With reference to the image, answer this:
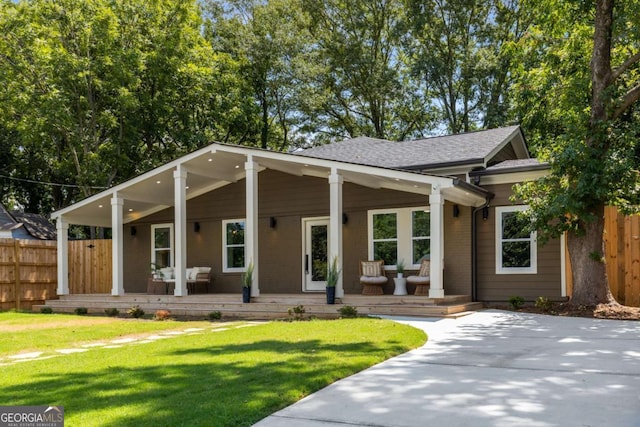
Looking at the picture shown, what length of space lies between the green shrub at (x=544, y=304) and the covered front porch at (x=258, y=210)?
76.5 inches

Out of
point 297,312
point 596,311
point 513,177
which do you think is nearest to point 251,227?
point 297,312

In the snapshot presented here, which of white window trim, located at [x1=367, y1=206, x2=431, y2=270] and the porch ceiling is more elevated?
the porch ceiling

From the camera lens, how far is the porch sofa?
15.1 m

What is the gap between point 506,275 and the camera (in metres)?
12.4

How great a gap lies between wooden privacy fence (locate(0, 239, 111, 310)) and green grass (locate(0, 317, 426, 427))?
29.5 ft

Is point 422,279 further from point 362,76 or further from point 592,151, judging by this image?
point 362,76

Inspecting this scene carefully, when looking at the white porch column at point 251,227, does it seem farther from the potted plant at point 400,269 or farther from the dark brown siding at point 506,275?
the dark brown siding at point 506,275

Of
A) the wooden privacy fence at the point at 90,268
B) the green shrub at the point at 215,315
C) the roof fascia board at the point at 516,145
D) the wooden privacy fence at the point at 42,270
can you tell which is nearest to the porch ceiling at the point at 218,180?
the wooden privacy fence at the point at 90,268

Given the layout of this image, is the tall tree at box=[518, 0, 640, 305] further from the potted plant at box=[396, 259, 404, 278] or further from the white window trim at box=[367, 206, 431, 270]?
the potted plant at box=[396, 259, 404, 278]

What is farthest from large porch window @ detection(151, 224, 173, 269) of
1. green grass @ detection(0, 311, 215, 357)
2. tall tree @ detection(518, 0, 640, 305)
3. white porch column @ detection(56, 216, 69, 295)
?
tall tree @ detection(518, 0, 640, 305)

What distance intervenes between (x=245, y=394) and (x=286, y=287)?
10331mm

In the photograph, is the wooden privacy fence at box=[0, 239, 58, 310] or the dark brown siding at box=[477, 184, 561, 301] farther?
the wooden privacy fence at box=[0, 239, 58, 310]

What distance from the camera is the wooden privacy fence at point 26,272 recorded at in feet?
49.2

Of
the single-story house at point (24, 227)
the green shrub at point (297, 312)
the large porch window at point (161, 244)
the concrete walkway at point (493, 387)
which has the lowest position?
the green shrub at point (297, 312)
